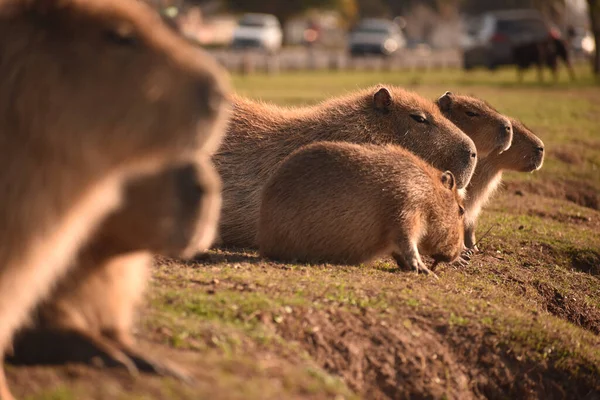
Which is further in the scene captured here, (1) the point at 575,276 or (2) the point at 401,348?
(1) the point at 575,276

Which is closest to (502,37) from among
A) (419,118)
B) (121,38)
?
(419,118)

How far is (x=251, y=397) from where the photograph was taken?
344cm

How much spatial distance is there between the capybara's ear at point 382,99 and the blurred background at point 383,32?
1645 mm

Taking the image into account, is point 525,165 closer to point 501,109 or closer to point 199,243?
point 199,243

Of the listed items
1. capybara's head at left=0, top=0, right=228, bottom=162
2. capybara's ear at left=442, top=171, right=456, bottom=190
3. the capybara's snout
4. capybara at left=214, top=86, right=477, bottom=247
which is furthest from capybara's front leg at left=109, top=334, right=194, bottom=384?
the capybara's snout

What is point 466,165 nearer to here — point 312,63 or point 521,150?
point 521,150

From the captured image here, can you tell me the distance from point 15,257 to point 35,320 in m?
0.51

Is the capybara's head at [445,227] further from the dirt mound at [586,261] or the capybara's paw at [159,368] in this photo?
the capybara's paw at [159,368]

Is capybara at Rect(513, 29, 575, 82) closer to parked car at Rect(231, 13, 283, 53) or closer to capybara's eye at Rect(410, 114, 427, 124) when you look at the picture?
parked car at Rect(231, 13, 283, 53)

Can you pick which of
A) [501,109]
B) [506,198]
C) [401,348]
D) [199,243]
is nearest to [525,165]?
[506,198]

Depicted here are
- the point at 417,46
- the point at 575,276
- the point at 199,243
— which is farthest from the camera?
the point at 417,46

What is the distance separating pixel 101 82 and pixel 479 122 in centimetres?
549

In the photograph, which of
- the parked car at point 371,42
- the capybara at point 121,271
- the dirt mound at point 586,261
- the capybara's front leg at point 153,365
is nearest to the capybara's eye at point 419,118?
the dirt mound at point 586,261

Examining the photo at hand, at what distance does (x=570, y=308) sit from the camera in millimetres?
6723
